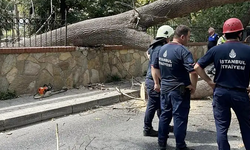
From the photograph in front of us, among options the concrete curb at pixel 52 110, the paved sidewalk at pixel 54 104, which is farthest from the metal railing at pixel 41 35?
the concrete curb at pixel 52 110

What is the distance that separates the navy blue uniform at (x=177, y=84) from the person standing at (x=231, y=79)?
1.54 feet

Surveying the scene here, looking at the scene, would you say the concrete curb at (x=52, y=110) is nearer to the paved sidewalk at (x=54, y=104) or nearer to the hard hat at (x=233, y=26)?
the paved sidewalk at (x=54, y=104)

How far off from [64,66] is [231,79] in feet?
17.2

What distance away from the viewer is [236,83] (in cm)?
352

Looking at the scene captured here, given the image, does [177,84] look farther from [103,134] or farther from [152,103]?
[103,134]

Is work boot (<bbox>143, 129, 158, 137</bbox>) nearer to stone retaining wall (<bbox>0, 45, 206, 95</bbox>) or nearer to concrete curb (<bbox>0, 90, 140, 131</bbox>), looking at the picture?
concrete curb (<bbox>0, 90, 140, 131</bbox>)

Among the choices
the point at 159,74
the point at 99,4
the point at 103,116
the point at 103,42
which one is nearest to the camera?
the point at 159,74

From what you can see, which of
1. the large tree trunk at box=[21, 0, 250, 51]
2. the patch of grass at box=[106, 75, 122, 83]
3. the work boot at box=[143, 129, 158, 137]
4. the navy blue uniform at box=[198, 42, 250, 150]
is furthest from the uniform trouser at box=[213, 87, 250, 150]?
the patch of grass at box=[106, 75, 122, 83]

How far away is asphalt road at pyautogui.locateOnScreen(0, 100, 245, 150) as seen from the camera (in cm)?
453

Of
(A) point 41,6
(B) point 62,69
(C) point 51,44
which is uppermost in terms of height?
(A) point 41,6

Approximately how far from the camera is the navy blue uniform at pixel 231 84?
11.4 feet

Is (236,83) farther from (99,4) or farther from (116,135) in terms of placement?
(99,4)

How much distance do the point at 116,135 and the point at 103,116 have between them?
4.00ft

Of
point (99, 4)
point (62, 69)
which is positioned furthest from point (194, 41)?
point (62, 69)
